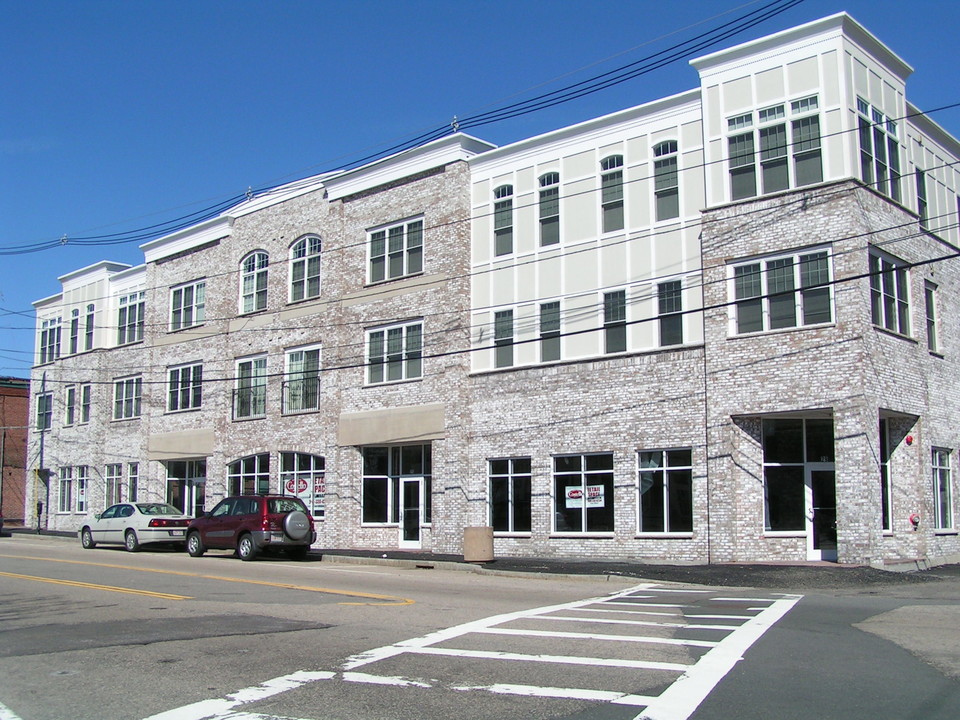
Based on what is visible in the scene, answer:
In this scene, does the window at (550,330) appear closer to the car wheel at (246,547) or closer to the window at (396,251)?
the window at (396,251)

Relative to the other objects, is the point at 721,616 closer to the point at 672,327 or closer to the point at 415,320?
the point at 672,327

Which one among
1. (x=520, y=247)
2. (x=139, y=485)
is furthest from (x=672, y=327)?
(x=139, y=485)

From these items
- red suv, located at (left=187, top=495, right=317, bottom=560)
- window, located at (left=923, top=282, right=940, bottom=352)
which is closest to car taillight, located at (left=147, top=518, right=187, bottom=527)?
red suv, located at (left=187, top=495, right=317, bottom=560)

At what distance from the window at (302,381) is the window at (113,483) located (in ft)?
40.6

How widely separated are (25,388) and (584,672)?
186ft

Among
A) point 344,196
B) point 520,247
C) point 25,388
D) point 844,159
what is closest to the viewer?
point 844,159

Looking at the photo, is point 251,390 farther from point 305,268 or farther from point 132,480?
point 132,480

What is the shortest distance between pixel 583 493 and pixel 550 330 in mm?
4493

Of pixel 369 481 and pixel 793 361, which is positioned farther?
pixel 369 481

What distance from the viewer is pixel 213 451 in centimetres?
3662

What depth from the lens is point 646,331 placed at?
24.7m

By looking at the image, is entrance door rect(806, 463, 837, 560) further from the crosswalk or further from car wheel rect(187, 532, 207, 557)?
car wheel rect(187, 532, 207, 557)

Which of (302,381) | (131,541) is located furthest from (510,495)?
(131,541)

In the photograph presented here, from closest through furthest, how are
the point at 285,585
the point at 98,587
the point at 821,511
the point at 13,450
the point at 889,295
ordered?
the point at 98,587, the point at 285,585, the point at 821,511, the point at 889,295, the point at 13,450
